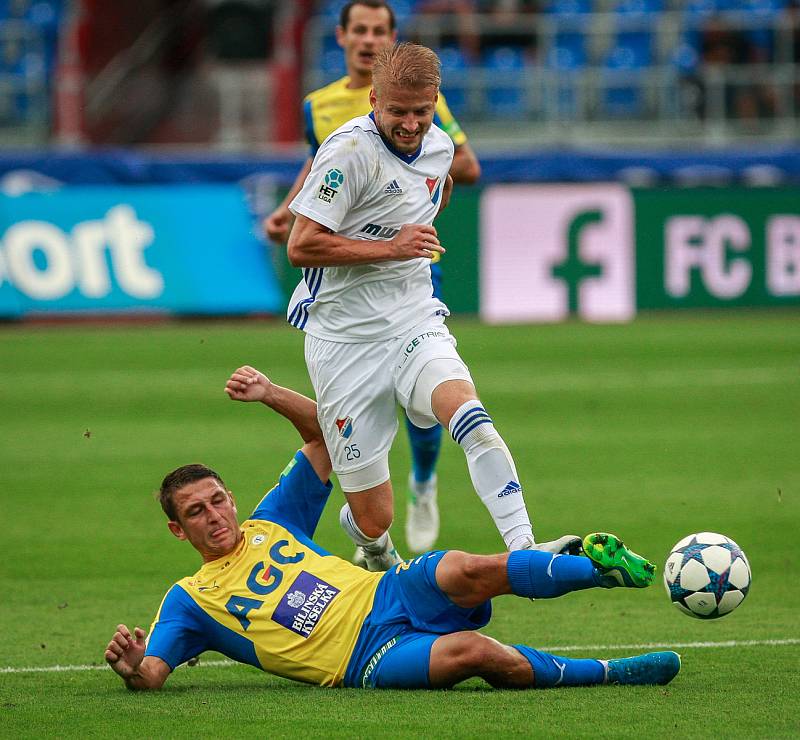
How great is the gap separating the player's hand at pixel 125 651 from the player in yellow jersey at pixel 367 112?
9.58 feet

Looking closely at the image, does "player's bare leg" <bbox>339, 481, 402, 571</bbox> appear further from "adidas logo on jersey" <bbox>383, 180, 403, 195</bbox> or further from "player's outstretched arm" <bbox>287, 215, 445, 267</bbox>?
"adidas logo on jersey" <bbox>383, 180, 403, 195</bbox>

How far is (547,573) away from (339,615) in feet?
2.65

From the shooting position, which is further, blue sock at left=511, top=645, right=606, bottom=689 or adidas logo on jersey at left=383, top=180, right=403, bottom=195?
adidas logo on jersey at left=383, top=180, right=403, bottom=195

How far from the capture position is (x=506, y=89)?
22.6m

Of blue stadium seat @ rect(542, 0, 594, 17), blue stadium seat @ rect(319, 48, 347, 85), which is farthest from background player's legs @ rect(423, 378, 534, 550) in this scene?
blue stadium seat @ rect(542, 0, 594, 17)

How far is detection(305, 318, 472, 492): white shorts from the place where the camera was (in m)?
6.26

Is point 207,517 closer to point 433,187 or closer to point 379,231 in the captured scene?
point 379,231

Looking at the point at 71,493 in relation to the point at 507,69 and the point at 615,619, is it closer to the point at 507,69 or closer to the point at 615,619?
the point at 615,619

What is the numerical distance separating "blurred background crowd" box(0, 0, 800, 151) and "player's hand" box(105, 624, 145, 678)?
1758 centimetres

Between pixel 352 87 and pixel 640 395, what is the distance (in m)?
7.01

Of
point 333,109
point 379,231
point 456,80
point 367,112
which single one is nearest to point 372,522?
point 379,231

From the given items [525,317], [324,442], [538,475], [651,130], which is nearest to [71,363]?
[525,317]

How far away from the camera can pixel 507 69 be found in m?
22.6

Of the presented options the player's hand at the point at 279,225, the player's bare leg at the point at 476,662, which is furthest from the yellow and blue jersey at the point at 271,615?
the player's hand at the point at 279,225
